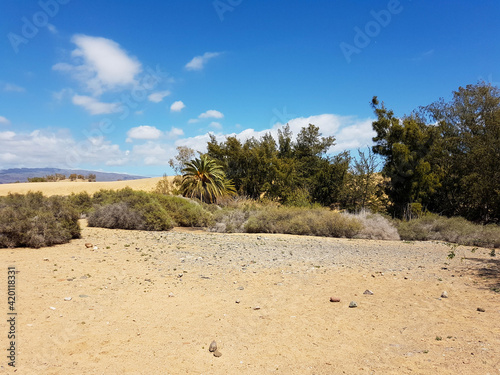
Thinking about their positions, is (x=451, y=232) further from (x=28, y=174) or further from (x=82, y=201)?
(x=28, y=174)

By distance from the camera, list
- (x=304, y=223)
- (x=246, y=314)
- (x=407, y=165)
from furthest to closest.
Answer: (x=407, y=165)
(x=304, y=223)
(x=246, y=314)

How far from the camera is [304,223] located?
47.0 feet

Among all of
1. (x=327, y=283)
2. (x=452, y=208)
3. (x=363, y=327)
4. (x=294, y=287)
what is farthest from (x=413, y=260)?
(x=452, y=208)

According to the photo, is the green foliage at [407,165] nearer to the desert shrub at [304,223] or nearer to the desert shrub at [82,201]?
the desert shrub at [304,223]

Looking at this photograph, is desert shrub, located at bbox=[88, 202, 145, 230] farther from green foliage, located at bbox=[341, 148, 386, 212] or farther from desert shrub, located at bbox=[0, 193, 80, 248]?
green foliage, located at bbox=[341, 148, 386, 212]

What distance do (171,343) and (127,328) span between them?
75cm

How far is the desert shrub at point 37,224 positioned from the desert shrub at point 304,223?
25.7ft

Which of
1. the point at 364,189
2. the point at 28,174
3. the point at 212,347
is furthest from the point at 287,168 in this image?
the point at 28,174

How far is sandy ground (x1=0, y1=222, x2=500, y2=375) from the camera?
3.39 metres

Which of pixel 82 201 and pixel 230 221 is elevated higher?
pixel 82 201

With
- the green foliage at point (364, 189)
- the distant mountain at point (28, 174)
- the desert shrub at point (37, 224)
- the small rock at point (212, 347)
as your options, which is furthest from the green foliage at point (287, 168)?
the distant mountain at point (28, 174)

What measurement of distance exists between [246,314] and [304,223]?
32.8 ft

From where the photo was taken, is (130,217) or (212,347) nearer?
(212,347)

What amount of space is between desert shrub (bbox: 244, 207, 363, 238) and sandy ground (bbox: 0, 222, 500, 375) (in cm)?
576
